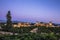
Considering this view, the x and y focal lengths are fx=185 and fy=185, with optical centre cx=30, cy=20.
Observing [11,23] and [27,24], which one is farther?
[27,24]

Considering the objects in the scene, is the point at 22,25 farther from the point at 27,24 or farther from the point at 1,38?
the point at 1,38

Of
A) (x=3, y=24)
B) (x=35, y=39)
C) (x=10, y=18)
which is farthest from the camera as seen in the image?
(x=3, y=24)

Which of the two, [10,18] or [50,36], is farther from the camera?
[10,18]

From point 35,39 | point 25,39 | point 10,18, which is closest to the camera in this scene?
point 25,39

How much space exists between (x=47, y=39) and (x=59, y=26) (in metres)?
6.59

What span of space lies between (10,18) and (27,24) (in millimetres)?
2619

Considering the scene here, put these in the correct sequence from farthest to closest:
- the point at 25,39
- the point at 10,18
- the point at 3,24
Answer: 1. the point at 3,24
2. the point at 10,18
3. the point at 25,39

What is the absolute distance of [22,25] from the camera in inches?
570

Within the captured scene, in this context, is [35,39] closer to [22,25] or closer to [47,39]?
[47,39]

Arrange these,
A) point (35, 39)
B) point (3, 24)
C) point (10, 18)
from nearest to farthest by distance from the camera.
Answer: point (35, 39) → point (10, 18) → point (3, 24)

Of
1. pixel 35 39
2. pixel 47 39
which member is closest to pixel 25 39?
pixel 35 39

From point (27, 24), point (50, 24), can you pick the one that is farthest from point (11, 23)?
point (50, 24)

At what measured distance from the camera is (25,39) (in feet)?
22.2

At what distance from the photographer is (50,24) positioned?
14.0 metres
